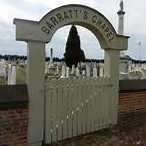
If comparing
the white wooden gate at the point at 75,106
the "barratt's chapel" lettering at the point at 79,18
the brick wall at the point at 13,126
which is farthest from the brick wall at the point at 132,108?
the brick wall at the point at 13,126

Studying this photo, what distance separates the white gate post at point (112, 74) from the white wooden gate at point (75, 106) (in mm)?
96

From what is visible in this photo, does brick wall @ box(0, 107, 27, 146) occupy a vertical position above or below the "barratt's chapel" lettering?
below

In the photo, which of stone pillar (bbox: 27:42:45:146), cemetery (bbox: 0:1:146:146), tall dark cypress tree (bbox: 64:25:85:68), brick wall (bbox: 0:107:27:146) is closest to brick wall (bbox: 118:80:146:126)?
cemetery (bbox: 0:1:146:146)

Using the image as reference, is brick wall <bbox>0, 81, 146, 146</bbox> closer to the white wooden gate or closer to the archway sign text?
the white wooden gate

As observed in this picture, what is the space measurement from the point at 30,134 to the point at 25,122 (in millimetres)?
286

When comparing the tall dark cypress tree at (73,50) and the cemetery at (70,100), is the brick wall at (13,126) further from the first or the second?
the tall dark cypress tree at (73,50)

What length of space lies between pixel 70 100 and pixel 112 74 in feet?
4.81

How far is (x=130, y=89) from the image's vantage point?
785cm

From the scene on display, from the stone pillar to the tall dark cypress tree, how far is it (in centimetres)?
1650

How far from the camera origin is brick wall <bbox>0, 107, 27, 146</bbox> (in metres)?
5.36

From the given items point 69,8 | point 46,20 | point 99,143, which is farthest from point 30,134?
point 69,8

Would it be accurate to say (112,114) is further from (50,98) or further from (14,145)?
(14,145)

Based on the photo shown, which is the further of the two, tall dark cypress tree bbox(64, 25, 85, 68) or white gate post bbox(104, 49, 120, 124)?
tall dark cypress tree bbox(64, 25, 85, 68)

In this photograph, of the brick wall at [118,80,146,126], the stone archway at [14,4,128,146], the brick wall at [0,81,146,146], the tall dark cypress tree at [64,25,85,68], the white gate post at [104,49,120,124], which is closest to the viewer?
the brick wall at [0,81,146,146]
